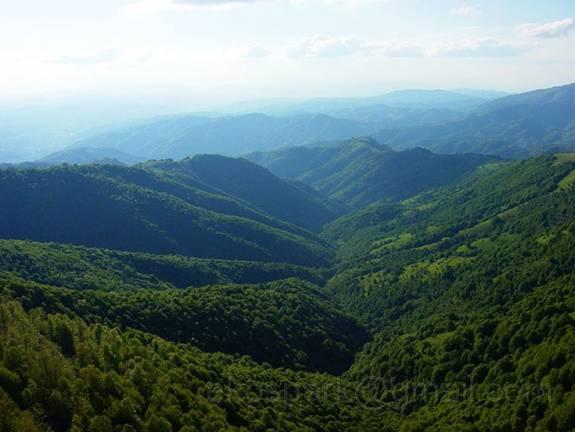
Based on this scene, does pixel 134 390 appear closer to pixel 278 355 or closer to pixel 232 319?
pixel 232 319

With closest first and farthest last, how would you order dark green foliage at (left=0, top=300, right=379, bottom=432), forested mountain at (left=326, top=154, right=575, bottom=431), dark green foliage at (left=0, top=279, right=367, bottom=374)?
dark green foliage at (left=0, top=300, right=379, bottom=432) < forested mountain at (left=326, top=154, right=575, bottom=431) < dark green foliage at (left=0, top=279, right=367, bottom=374)

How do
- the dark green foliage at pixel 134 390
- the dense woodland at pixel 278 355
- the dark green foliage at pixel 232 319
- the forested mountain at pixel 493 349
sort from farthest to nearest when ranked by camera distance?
the dark green foliage at pixel 232 319, the forested mountain at pixel 493 349, the dense woodland at pixel 278 355, the dark green foliage at pixel 134 390

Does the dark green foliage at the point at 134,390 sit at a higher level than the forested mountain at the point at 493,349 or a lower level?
higher

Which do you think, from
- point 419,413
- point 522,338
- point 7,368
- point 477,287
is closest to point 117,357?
point 7,368

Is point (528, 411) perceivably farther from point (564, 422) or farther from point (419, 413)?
point (419, 413)

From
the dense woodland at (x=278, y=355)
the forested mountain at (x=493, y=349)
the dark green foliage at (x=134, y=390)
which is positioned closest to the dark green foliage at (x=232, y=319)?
the dense woodland at (x=278, y=355)

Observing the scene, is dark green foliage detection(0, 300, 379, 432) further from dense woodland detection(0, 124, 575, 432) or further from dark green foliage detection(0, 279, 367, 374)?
dark green foliage detection(0, 279, 367, 374)

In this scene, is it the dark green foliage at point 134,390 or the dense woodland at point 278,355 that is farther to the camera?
the dense woodland at point 278,355

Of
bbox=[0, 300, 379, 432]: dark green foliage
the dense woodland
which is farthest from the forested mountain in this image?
bbox=[0, 300, 379, 432]: dark green foliage

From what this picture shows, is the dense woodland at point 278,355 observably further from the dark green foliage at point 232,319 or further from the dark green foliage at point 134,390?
the dark green foliage at point 232,319

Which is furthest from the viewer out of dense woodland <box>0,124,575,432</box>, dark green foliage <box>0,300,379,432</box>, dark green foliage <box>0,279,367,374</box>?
dark green foliage <box>0,279,367,374</box>

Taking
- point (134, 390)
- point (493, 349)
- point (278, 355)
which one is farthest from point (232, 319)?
point (134, 390)
